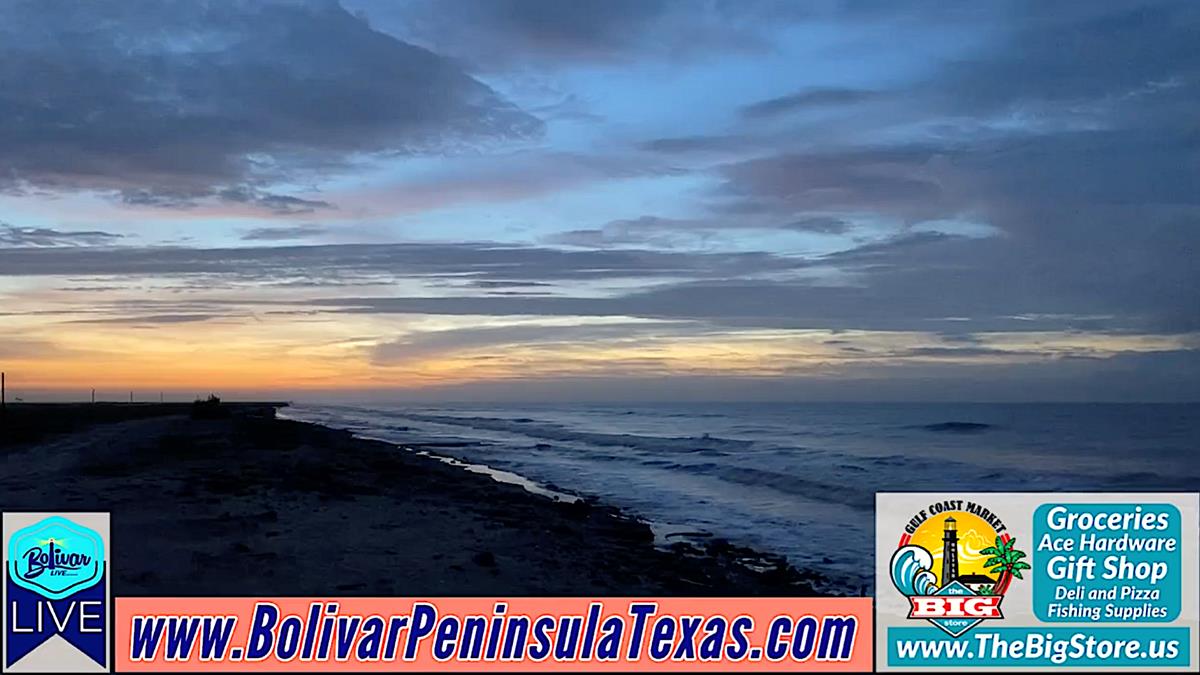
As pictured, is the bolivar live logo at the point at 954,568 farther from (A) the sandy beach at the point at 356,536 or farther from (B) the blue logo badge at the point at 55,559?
(B) the blue logo badge at the point at 55,559

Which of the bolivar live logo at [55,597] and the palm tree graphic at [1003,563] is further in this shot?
the palm tree graphic at [1003,563]

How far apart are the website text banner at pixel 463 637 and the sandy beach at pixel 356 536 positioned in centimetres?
82

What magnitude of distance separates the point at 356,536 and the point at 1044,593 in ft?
31.8

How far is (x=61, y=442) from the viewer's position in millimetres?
34469

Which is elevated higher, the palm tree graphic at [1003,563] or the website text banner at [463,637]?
the palm tree graphic at [1003,563]

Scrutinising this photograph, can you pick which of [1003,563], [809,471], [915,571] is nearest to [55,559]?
[915,571]

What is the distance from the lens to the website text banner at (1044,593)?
8859mm

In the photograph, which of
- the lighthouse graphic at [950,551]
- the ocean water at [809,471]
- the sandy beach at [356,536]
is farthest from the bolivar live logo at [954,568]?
the ocean water at [809,471]

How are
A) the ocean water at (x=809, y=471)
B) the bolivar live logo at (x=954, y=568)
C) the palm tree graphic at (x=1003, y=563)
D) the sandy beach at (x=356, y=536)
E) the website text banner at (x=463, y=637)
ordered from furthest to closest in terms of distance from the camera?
the ocean water at (x=809, y=471) → the sandy beach at (x=356, y=536) → the palm tree graphic at (x=1003, y=563) → the bolivar live logo at (x=954, y=568) → the website text banner at (x=463, y=637)

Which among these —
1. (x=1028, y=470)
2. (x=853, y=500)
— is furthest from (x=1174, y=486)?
(x=853, y=500)

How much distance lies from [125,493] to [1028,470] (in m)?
35.0

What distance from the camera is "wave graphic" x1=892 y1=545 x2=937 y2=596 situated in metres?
9.57

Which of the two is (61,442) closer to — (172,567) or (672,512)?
(672,512)

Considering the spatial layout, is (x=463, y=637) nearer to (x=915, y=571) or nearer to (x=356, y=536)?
(x=915, y=571)
